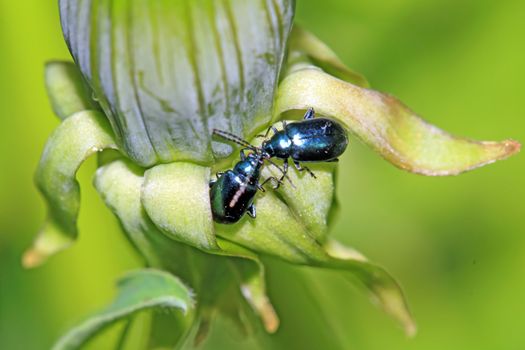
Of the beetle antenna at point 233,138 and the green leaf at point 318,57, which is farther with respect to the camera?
the green leaf at point 318,57

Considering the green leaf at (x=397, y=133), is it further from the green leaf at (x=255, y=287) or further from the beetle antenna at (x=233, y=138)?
the green leaf at (x=255, y=287)

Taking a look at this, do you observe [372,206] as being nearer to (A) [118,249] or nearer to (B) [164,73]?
(A) [118,249]

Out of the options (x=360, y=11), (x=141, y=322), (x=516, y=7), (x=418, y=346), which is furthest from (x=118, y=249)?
(x=516, y=7)

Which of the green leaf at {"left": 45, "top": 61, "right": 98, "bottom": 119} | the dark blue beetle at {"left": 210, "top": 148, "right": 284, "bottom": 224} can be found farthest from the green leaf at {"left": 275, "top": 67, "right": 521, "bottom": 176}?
the green leaf at {"left": 45, "top": 61, "right": 98, "bottom": 119}

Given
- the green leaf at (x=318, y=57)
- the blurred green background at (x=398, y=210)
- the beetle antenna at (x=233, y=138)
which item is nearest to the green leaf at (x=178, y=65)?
the beetle antenna at (x=233, y=138)

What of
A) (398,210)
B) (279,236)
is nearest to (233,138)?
(279,236)

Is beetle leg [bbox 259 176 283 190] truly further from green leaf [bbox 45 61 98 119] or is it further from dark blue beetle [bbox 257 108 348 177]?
green leaf [bbox 45 61 98 119]
